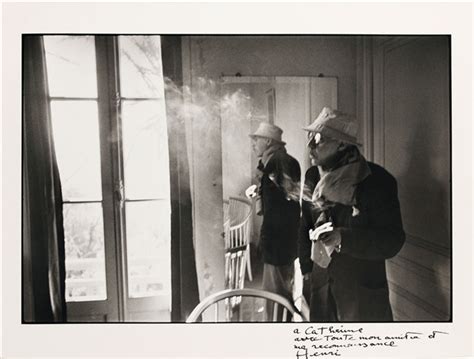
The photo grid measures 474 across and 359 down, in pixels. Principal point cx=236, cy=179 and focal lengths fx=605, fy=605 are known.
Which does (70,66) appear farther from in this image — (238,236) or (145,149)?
(238,236)

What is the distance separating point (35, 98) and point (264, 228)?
0.70m

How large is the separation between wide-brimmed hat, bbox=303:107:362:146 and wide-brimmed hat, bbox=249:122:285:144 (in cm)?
7

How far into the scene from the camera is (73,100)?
5.24 ft

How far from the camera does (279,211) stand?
1.61 m

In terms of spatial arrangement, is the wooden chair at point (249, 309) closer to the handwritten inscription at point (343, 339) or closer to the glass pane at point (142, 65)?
the handwritten inscription at point (343, 339)

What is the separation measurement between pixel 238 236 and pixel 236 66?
1.48 ft

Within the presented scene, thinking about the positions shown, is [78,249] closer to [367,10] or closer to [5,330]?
→ [5,330]

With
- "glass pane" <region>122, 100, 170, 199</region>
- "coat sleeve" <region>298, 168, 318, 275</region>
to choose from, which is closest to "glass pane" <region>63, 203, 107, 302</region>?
"glass pane" <region>122, 100, 170, 199</region>

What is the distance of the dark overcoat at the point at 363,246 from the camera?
1601mm

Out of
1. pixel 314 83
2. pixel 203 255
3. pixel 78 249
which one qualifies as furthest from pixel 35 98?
pixel 314 83

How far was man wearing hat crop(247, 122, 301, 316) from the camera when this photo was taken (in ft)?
5.26

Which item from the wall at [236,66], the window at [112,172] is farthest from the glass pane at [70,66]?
the wall at [236,66]

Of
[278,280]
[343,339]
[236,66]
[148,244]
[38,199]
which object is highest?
[236,66]

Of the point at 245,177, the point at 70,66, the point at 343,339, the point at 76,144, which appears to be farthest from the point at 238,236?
the point at 70,66
